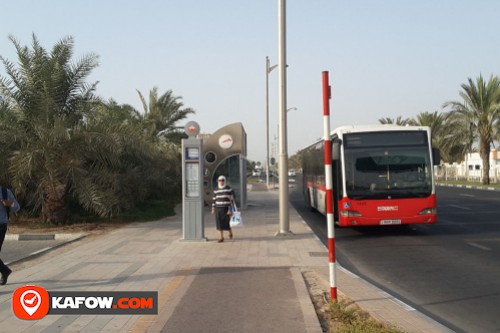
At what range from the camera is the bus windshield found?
1405cm

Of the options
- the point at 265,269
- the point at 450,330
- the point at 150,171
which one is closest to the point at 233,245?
the point at 265,269

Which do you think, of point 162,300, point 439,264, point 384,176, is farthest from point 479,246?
point 162,300

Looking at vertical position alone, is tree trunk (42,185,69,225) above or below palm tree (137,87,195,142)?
below

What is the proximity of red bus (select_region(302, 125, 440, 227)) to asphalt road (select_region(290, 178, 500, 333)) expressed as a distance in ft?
2.40

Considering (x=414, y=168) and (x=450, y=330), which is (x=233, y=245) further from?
(x=450, y=330)

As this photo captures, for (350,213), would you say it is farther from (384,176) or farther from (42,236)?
(42,236)

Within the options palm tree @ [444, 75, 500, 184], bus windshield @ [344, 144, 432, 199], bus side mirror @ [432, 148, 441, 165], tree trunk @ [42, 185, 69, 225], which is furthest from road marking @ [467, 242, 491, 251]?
palm tree @ [444, 75, 500, 184]

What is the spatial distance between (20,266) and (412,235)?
33.7 ft

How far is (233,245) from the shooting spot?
12844mm

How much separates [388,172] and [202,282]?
760 centimetres

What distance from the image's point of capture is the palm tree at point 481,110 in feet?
138

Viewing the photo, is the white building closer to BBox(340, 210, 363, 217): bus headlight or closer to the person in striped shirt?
BBox(340, 210, 363, 217): bus headlight

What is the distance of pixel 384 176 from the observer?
14.2m

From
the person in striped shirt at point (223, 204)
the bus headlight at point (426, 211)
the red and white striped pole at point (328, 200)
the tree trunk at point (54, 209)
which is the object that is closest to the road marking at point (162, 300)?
the red and white striped pole at point (328, 200)
